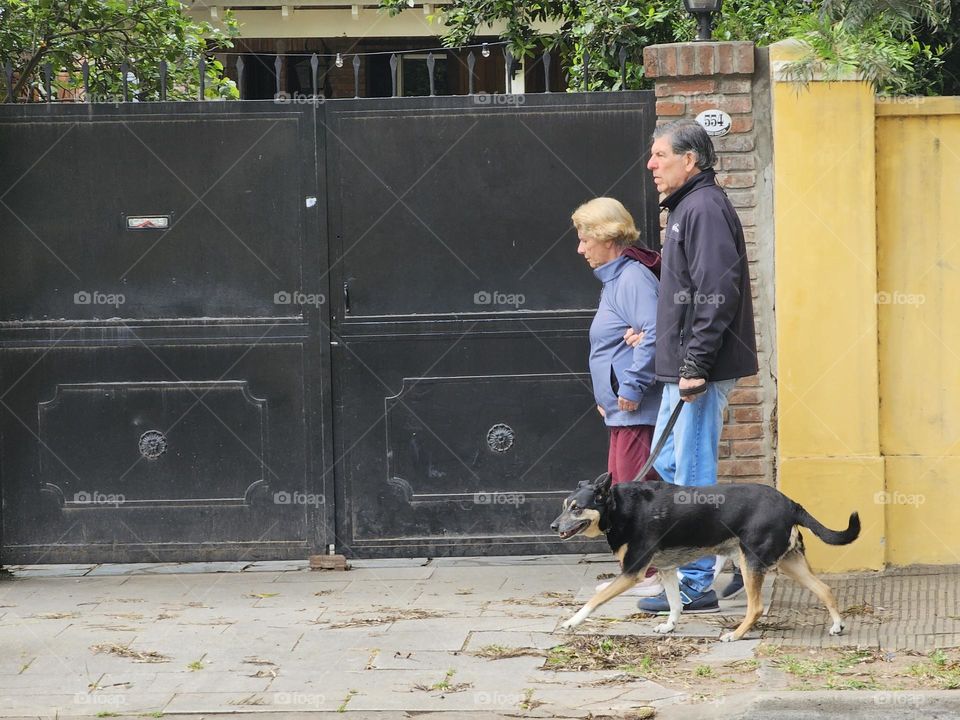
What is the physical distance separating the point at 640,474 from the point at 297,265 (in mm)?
2237

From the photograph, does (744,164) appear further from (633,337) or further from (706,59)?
(633,337)

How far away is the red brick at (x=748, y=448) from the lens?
6.65 meters

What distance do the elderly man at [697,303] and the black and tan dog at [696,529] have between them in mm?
126

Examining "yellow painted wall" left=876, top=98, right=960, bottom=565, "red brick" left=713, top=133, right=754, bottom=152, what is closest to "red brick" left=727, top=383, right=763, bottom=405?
"yellow painted wall" left=876, top=98, right=960, bottom=565

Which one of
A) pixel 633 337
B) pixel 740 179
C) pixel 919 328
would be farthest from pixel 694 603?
pixel 740 179

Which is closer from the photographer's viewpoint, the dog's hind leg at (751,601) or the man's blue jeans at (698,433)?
the dog's hind leg at (751,601)

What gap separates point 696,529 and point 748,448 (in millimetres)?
1196

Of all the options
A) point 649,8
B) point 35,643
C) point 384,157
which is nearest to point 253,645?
point 35,643

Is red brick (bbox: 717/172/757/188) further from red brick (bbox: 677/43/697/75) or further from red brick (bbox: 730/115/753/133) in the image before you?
red brick (bbox: 677/43/697/75)

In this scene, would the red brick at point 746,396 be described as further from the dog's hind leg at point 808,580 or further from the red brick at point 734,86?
the red brick at point 734,86

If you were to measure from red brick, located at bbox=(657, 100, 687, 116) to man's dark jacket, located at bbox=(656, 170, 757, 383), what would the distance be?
83 centimetres

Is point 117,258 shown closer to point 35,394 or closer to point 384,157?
point 35,394

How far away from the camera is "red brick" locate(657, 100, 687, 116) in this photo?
21.7 feet

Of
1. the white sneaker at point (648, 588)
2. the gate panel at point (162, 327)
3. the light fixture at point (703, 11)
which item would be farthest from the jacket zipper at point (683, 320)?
the gate panel at point (162, 327)
